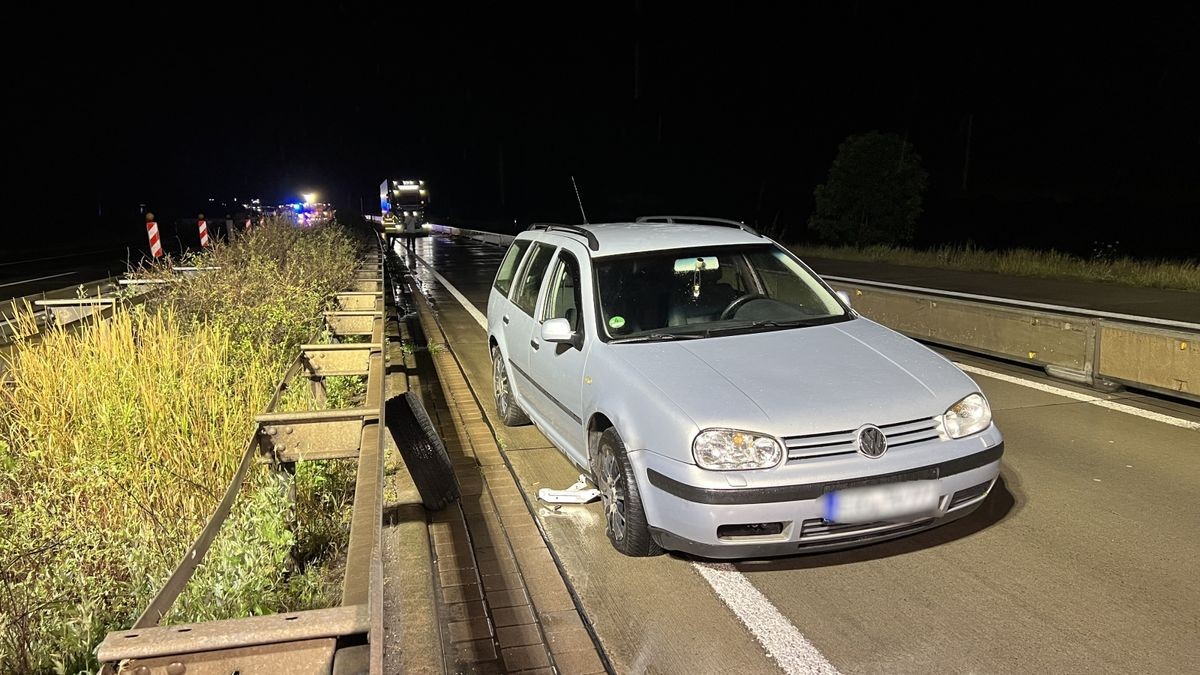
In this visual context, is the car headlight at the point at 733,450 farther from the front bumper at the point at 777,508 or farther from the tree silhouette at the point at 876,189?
the tree silhouette at the point at 876,189

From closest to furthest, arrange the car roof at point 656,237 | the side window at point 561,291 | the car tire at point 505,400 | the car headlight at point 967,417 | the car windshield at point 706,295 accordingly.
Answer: the car headlight at point 967,417, the car windshield at point 706,295, the car roof at point 656,237, the side window at point 561,291, the car tire at point 505,400

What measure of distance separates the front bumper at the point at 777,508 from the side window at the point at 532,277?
2.56m

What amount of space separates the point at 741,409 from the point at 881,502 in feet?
2.44

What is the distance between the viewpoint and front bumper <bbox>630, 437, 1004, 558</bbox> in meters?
3.75

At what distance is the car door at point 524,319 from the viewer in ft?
20.4

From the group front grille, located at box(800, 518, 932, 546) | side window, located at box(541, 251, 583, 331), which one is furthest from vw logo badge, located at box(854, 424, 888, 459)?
side window, located at box(541, 251, 583, 331)

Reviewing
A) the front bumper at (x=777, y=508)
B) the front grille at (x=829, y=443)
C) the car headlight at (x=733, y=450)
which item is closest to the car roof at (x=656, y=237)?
the front bumper at (x=777, y=508)

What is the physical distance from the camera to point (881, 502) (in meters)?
3.82

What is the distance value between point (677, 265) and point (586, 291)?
68 cm

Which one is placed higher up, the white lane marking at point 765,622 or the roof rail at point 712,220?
the roof rail at point 712,220

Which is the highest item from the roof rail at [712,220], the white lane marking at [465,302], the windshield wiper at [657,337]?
the roof rail at [712,220]

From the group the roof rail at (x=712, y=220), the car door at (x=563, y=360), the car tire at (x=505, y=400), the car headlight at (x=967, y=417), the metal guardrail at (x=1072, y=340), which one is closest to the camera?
the car headlight at (x=967, y=417)

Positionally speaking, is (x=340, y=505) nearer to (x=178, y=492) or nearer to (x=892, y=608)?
(x=178, y=492)

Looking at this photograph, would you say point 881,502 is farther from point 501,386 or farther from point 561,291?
point 501,386
